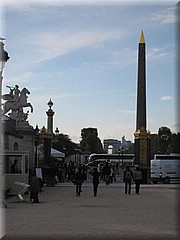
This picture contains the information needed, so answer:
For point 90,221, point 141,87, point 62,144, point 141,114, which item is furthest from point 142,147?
point 62,144

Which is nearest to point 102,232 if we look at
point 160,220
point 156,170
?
point 160,220

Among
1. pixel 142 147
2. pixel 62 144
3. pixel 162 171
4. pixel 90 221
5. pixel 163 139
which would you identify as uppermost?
pixel 163 139

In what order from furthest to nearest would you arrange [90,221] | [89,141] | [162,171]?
1. [89,141]
2. [162,171]
3. [90,221]

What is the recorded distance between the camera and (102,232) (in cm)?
1068

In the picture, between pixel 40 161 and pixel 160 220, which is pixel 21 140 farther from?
pixel 160 220

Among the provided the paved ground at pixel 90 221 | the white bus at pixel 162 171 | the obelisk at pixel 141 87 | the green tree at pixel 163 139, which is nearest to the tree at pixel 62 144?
the green tree at pixel 163 139

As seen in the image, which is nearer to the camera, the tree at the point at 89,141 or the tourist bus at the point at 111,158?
the tourist bus at the point at 111,158

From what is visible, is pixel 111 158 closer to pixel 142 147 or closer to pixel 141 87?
pixel 142 147

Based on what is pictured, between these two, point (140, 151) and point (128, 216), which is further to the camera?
point (140, 151)

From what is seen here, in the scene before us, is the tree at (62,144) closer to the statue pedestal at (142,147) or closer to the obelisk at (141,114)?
the statue pedestal at (142,147)

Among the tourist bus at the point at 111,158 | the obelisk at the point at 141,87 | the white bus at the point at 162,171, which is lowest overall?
the white bus at the point at 162,171

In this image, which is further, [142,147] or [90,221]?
[142,147]

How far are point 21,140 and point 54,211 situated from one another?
16.6 m

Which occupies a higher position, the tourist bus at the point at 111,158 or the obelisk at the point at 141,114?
the obelisk at the point at 141,114
